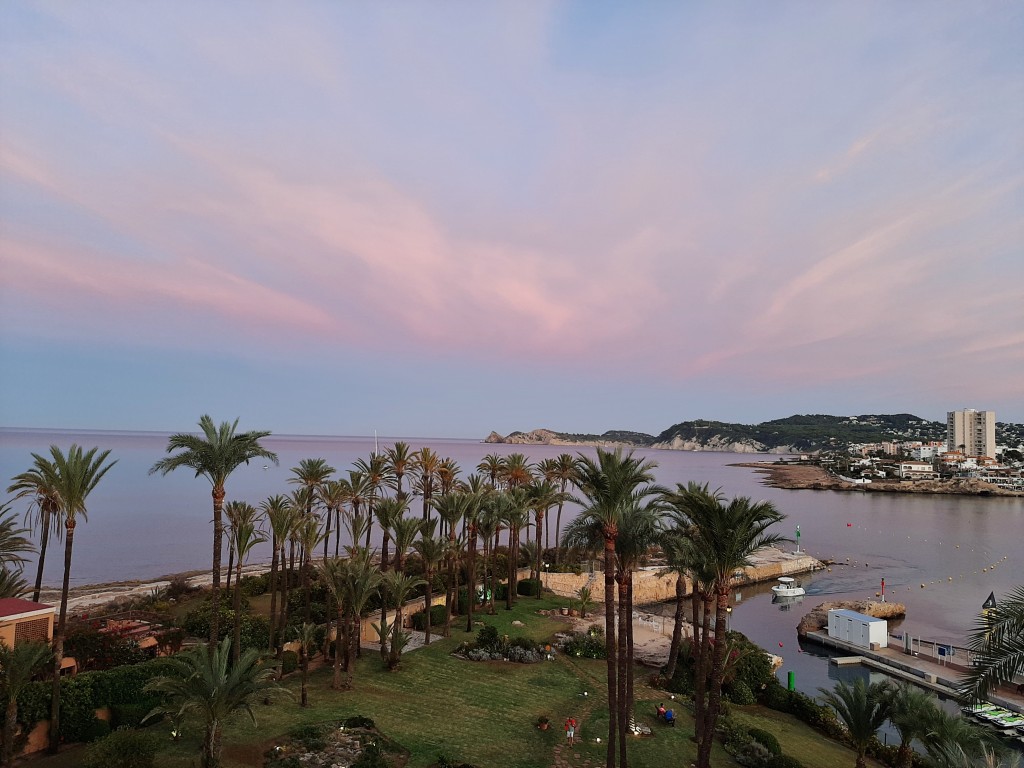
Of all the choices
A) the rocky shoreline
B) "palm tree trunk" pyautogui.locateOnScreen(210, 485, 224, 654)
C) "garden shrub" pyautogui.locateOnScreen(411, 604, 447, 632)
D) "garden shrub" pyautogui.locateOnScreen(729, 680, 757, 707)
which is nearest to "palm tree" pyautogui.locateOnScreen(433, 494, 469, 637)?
"garden shrub" pyautogui.locateOnScreen(411, 604, 447, 632)

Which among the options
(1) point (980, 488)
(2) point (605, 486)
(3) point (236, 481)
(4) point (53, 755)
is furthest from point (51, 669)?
(1) point (980, 488)

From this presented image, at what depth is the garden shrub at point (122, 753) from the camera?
48.3ft

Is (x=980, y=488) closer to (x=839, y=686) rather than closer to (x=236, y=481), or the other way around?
(x=839, y=686)

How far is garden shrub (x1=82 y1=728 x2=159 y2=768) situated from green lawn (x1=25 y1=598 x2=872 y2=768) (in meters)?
1.73

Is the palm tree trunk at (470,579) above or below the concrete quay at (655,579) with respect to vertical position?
above

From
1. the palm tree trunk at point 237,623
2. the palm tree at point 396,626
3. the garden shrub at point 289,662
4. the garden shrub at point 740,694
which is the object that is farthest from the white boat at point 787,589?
the palm tree trunk at point 237,623

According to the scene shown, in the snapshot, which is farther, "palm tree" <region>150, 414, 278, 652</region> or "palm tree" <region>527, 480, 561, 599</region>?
"palm tree" <region>527, 480, 561, 599</region>

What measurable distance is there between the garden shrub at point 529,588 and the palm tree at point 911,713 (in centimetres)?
2656

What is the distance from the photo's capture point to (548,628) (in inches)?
1393

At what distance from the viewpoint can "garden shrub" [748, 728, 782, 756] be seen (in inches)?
808

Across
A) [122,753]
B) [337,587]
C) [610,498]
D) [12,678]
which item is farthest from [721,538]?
[12,678]

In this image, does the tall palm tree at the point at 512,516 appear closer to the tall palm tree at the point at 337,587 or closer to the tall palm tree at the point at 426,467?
the tall palm tree at the point at 426,467

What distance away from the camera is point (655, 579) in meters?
53.6

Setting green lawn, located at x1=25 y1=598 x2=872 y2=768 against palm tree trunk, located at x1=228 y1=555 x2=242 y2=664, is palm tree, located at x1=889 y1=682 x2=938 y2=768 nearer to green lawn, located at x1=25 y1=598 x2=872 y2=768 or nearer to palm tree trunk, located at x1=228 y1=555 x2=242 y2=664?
green lawn, located at x1=25 y1=598 x2=872 y2=768
